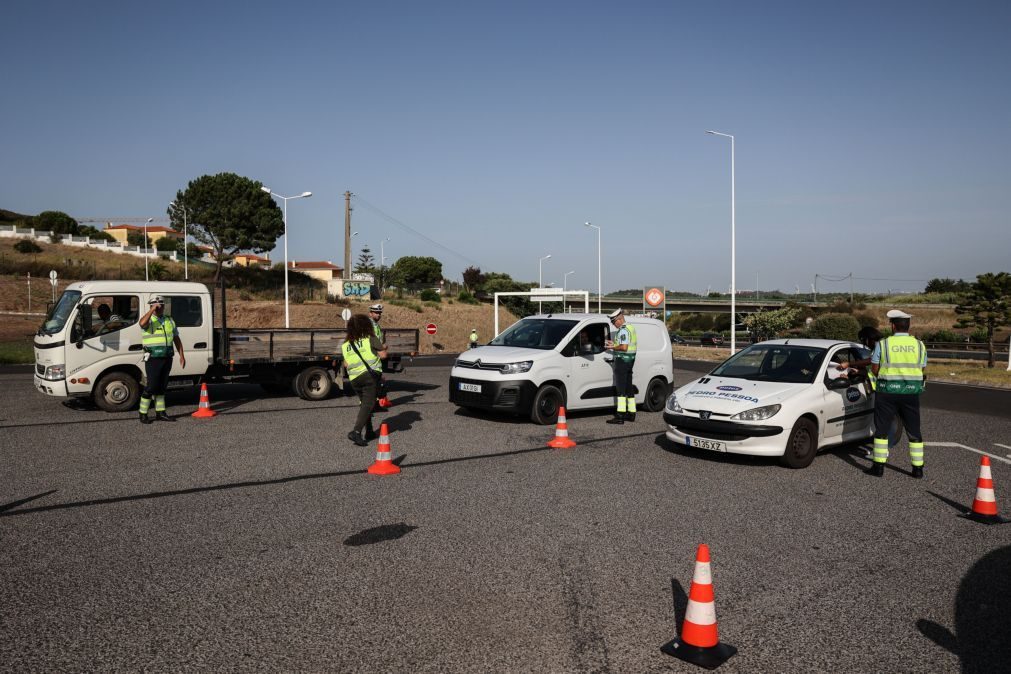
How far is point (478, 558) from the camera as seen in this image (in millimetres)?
5191

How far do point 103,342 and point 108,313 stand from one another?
50 cm

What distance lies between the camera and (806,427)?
8461mm

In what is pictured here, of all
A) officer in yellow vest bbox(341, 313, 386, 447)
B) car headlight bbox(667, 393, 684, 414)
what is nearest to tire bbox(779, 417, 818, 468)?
car headlight bbox(667, 393, 684, 414)

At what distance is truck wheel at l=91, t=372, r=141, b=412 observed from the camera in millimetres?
11906

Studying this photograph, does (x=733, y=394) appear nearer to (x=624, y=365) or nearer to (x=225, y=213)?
(x=624, y=365)

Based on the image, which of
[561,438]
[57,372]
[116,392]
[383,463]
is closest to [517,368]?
[561,438]

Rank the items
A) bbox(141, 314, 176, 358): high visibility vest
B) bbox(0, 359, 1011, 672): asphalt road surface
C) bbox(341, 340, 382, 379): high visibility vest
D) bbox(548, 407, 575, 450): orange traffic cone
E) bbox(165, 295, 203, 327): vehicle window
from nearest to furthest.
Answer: bbox(0, 359, 1011, 672): asphalt road surface → bbox(341, 340, 382, 379): high visibility vest → bbox(548, 407, 575, 450): orange traffic cone → bbox(141, 314, 176, 358): high visibility vest → bbox(165, 295, 203, 327): vehicle window

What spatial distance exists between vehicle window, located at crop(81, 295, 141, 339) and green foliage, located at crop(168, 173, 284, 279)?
1785 inches

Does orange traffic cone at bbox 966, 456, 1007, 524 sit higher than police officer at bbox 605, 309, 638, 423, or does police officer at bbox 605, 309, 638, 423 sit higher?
police officer at bbox 605, 309, 638, 423

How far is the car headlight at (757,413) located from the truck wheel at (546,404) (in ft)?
11.6

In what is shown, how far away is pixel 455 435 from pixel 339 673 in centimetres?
691

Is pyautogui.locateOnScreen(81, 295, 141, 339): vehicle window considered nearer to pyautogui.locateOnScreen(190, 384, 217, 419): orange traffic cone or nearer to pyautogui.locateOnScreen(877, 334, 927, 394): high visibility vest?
pyautogui.locateOnScreen(190, 384, 217, 419): orange traffic cone

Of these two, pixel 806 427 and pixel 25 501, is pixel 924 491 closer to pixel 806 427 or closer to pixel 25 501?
pixel 806 427

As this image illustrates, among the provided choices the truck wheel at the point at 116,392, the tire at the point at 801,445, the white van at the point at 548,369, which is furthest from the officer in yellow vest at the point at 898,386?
the truck wheel at the point at 116,392
